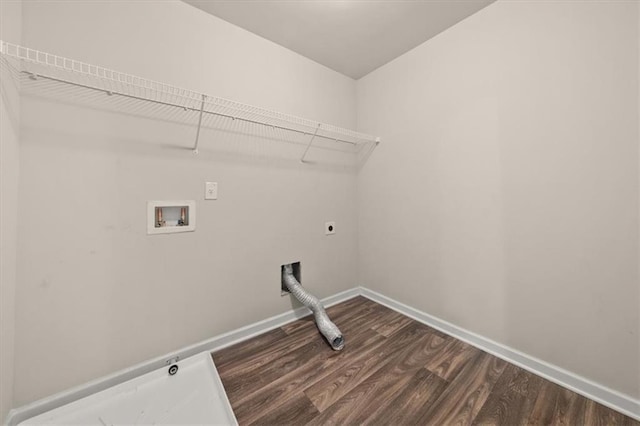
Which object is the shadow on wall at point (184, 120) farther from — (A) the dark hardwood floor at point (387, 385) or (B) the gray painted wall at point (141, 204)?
(A) the dark hardwood floor at point (387, 385)

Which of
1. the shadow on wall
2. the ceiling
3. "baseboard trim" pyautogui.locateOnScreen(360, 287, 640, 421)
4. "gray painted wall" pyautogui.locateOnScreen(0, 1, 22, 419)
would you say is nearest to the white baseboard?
"baseboard trim" pyautogui.locateOnScreen(360, 287, 640, 421)

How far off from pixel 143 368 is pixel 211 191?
1041 millimetres

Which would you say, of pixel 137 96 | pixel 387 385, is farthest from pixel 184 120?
pixel 387 385

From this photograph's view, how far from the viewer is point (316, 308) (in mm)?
1669

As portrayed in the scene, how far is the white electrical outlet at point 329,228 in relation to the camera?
2033 millimetres

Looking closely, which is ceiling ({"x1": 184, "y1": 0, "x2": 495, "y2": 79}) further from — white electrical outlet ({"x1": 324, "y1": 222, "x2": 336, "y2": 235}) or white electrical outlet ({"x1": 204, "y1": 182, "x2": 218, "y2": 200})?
white electrical outlet ({"x1": 324, "y1": 222, "x2": 336, "y2": 235})

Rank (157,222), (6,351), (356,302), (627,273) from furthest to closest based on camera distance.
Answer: (356,302) → (157,222) → (627,273) → (6,351)

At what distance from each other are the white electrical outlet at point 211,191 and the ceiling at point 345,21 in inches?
42.0

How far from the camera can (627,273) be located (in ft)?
3.43

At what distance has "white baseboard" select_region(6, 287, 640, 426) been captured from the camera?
3.43 feet

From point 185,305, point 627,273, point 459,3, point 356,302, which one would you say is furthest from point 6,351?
point 459,3

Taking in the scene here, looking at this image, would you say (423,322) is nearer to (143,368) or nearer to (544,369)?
(544,369)

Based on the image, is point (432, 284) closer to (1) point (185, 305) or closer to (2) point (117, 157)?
(1) point (185, 305)

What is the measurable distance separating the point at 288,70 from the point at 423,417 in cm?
227
